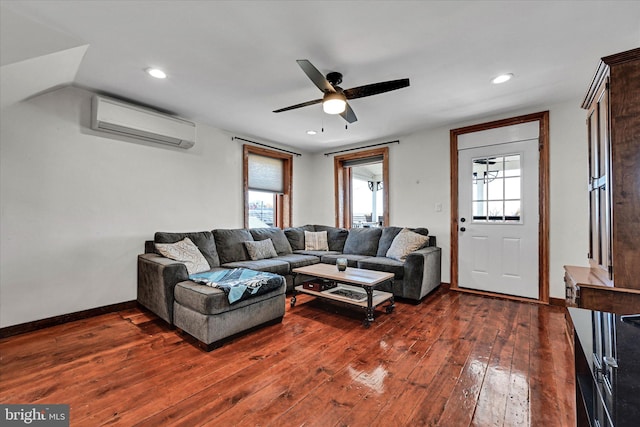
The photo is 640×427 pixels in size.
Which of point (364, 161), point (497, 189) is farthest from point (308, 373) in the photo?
point (364, 161)

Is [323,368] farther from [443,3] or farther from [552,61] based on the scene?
[552,61]

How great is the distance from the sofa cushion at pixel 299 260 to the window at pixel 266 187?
Answer: 97 centimetres

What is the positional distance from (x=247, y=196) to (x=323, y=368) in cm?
318

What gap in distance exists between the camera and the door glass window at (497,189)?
12.0 feet

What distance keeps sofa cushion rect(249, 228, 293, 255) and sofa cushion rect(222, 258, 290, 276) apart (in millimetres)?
588

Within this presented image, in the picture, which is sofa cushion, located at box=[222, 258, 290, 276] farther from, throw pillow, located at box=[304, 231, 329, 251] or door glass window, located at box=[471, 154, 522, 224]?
door glass window, located at box=[471, 154, 522, 224]

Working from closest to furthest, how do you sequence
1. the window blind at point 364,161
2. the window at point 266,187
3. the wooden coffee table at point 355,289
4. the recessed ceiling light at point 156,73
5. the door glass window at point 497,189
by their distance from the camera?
the recessed ceiling light at point 156,73 < the wooden coffee table at point 355,289 < the door glass window at point 497,189 < the window at point 266,187 < the window blind at point 364,161

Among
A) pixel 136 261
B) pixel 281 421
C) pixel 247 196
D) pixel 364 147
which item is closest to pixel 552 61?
pixel 364 147

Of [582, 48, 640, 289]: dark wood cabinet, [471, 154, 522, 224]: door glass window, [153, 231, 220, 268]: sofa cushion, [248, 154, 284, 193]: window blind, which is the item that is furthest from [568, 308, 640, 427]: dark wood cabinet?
[248, 154, 284, 193]: window blind

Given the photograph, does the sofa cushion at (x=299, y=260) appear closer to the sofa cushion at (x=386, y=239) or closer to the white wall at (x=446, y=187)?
the sofa cushion at (x=386, y=239)

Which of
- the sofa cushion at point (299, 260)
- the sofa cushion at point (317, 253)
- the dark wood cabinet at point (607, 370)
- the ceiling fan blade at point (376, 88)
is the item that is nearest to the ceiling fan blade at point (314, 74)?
the ceiling fan blade at point (376, 88)

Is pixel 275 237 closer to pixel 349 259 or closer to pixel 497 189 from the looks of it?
pixel 349 259

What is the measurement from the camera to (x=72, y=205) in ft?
9.53

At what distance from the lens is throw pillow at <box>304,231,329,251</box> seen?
4.88 metres
